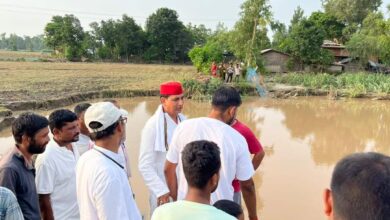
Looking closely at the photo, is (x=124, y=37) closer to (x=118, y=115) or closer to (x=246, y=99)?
(x=246, y=99)

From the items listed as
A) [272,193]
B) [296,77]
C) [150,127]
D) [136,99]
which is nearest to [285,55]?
[296,77]

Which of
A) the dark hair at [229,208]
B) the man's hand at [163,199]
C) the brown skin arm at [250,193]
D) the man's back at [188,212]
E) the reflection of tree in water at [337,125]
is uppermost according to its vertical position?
the man's back at [188,212]

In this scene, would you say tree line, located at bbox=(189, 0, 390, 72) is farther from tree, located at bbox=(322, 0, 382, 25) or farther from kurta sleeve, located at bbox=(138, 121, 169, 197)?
kurta sleeve, located at bbox=(138, 121, 169, 197)

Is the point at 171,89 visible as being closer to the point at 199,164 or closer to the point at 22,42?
the point at 199,164

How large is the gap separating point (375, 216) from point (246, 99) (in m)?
16.4

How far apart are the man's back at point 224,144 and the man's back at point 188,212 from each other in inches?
34.4

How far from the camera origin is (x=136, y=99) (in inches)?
625

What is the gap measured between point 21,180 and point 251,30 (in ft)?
75.5

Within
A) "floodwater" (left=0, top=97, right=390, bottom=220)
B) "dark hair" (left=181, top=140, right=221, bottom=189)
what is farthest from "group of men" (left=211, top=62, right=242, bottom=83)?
"dark hair" (left=181, top=140, right=221, bottom=189)

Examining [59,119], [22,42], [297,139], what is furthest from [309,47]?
[22,42]

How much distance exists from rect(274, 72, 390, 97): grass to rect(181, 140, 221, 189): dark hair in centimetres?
1899

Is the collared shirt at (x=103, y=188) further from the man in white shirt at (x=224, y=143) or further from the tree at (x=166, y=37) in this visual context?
the tree at (x=166, y=37)

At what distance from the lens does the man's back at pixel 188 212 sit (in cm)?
133

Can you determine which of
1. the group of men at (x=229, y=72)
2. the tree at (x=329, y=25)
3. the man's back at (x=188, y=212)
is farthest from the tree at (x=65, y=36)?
the man's back at (x=188, y=212)
